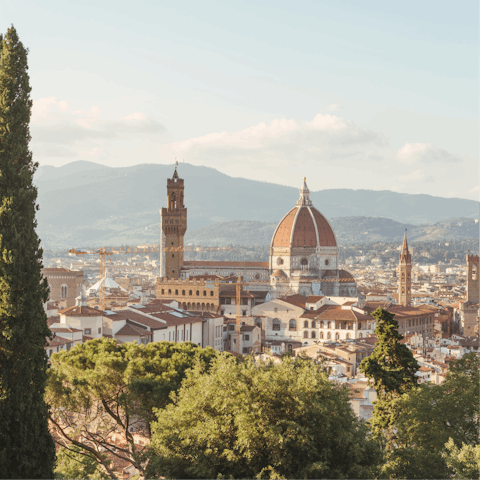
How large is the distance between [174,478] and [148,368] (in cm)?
778

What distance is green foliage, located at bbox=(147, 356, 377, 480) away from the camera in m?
13.2

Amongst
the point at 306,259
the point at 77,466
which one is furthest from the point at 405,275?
the point at 77,466

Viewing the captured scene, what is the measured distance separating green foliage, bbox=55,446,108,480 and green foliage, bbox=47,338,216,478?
45 cm

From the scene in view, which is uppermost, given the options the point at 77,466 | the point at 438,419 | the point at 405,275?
the point at 438,419

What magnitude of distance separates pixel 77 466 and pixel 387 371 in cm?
783

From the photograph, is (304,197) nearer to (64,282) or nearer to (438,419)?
(64,282)

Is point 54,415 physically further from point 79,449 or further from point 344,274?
point 344,274

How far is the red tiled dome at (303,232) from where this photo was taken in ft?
261

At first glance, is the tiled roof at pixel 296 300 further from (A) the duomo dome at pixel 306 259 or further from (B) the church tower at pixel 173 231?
(B) the church tower at pixel 173 231

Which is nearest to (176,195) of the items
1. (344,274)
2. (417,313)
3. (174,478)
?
(344,274)

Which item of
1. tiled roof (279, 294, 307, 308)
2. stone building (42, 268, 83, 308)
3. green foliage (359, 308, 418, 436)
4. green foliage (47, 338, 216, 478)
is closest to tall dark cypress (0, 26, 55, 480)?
green foliage (47, 338, 216, 478)

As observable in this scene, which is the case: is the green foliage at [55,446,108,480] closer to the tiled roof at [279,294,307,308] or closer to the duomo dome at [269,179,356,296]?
the tiled roof at [279,294,307,308]

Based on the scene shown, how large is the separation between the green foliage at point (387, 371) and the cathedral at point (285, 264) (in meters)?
54.1

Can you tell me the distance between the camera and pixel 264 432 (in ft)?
43.6
